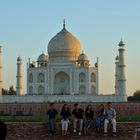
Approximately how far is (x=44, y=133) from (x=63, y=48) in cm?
3576

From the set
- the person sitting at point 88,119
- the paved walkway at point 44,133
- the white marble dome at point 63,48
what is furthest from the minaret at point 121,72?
the person sitting at point 88,119

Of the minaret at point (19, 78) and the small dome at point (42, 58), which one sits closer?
the minaret at point (19, 78)

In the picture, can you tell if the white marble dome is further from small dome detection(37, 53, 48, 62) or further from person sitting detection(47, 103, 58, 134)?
person sitting detection(47, 103, 58, 134)

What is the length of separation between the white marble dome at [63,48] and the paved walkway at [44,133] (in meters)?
35.1

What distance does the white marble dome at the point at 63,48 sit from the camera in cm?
4725

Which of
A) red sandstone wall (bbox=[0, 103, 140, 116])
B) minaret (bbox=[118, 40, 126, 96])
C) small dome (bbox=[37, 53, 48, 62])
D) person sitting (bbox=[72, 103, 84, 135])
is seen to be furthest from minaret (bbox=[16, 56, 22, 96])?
person sitting (bbox=[72, 103, 84, 135])

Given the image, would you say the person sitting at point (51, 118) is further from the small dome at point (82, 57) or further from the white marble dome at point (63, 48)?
the white marble dome at point (63, 48)

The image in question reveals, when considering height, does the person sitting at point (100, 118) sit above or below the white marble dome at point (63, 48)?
below

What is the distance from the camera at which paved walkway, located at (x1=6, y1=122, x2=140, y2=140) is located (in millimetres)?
11438

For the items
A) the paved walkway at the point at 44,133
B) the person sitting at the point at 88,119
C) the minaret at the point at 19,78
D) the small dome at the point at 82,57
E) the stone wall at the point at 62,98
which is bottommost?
the paved walkway at the point at 44,133

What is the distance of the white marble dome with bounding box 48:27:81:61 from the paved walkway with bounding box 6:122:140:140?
1381 inches

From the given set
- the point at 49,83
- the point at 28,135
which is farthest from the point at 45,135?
the point at 49,83

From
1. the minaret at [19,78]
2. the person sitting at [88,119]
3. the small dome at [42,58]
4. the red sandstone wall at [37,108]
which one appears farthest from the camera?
the small dome at [42,58]

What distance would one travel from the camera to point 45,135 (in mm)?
11641
